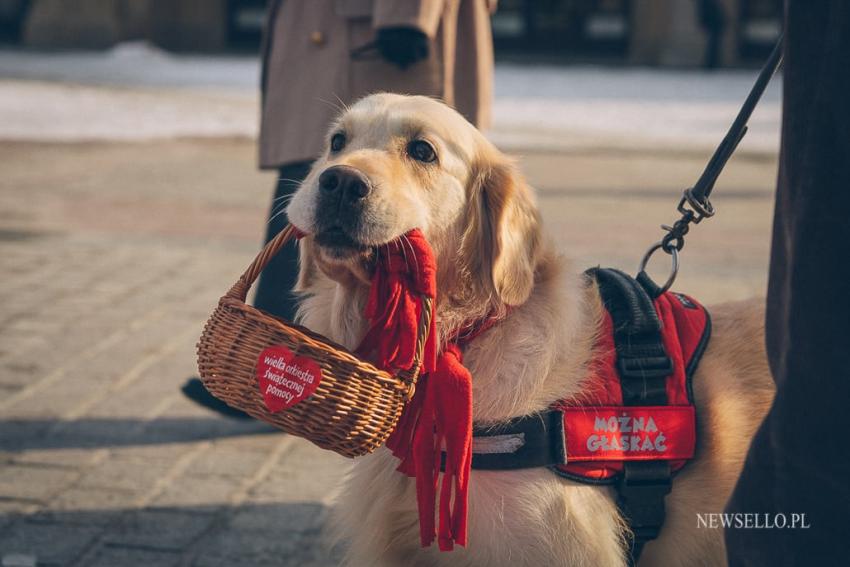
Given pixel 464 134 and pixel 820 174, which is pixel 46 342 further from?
Result: pixel 820 174

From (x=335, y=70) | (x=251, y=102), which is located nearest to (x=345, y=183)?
(x=335, y=70)

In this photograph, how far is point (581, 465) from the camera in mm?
2457

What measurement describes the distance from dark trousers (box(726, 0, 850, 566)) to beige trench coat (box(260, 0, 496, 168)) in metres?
2.22

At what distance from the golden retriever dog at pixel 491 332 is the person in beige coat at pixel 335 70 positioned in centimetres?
119

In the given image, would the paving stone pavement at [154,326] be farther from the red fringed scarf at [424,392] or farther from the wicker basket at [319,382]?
the wicker basket at [319,382]

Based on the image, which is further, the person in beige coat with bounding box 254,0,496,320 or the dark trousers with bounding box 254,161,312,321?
the dark trousers with bounding box 254,161,312,321

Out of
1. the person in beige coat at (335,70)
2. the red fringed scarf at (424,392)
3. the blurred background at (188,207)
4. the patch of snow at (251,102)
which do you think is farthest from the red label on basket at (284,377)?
the patch of snow at (251,102)

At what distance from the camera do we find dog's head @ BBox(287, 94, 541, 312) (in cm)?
241

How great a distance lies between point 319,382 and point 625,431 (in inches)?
30.2

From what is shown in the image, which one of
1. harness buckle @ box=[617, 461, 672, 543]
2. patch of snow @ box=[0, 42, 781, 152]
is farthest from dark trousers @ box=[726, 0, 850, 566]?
patch of snow @ box=[0, 42, 781, 152]

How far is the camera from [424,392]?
2.48 m

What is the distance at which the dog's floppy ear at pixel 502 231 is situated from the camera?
8.35ft

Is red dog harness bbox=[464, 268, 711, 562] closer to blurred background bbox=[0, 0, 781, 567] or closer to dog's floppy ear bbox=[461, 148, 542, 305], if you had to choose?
dog's floppy ear bbox=[461, 148, 542, 305]

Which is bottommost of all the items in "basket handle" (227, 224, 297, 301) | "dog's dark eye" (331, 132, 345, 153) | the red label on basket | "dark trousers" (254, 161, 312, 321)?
"dark trousers" (254, 161, 312, 321)
